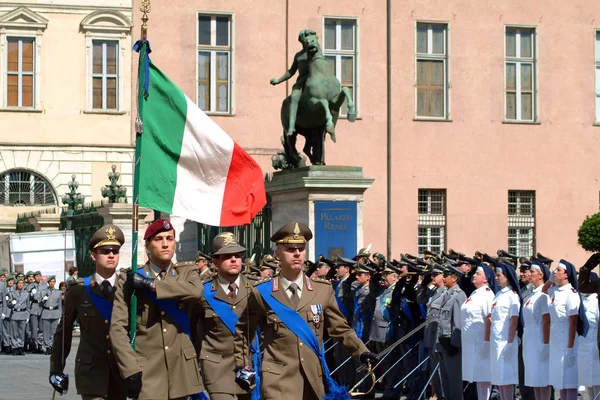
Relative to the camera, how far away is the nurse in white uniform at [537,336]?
13.5 meters

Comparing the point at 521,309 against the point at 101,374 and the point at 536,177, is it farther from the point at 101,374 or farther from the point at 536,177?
the point at 536,177

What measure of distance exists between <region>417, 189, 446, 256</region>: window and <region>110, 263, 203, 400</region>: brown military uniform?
29535 millimetres

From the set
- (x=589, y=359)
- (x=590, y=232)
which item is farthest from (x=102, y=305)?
(x=590, y=232)

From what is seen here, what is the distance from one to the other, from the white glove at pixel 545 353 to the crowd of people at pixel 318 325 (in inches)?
0.5

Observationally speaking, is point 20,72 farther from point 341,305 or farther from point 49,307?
point 341,305

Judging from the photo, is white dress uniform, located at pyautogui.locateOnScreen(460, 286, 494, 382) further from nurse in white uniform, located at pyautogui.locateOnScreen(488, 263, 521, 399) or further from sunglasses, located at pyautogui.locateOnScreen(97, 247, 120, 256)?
sunglasses, located at pyautogui.locateOnScreen(97, 247, 120, 256)

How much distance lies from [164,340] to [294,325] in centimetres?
89

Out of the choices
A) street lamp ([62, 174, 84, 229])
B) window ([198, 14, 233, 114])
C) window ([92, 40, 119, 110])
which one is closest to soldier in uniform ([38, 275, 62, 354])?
street lamp ([62, 174, 84, 229])

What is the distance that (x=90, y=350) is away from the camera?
9.16 m

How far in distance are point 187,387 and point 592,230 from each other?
99.0 ft

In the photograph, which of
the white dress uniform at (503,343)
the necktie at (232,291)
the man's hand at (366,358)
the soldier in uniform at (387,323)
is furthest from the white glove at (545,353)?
the man's hand at (366,358)

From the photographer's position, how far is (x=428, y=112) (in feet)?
127

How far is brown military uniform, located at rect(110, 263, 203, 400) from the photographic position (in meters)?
8.81

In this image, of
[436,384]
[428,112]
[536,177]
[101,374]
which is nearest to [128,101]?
[428,112]
